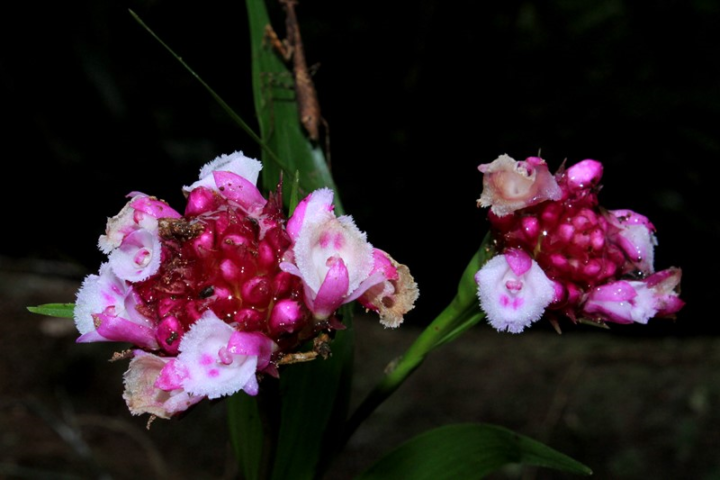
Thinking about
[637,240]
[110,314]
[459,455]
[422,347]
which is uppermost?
[110,314]

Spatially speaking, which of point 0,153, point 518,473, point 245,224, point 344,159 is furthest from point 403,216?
point 245,224

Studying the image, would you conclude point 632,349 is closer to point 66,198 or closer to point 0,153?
point 66,198

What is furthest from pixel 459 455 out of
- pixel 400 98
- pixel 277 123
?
pixel 400 98

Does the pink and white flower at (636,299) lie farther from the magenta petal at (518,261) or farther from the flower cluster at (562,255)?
the magenta petal at (518,261)

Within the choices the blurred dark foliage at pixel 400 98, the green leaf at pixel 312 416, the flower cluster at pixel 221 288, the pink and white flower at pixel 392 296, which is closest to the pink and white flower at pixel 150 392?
the flower cluster at pixel 221 288

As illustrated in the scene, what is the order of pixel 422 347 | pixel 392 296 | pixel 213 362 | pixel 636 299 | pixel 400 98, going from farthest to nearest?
pixel 400 98 → pixel 422 347 → pixel 636 299 → pixel 392 296 → pixel 213 362

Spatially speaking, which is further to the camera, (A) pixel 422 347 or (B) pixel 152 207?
(A) pixel 422 347

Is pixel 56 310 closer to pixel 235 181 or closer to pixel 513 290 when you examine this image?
pixel 235 181
